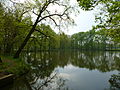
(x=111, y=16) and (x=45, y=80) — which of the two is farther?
(x=45, y=80)

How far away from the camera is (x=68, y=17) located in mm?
15578

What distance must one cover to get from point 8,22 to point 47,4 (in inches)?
277

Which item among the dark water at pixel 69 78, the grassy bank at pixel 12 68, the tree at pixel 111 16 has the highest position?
the tree at pixel 111 16

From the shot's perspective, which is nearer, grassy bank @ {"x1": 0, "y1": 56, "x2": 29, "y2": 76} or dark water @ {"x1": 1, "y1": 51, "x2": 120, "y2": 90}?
dark water @ {"x1": 1, "y1": 51, "x2": 120, "y2": 90}

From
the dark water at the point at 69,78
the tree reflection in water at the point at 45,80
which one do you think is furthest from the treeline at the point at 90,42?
the tree reflection in water at the point at 45,80

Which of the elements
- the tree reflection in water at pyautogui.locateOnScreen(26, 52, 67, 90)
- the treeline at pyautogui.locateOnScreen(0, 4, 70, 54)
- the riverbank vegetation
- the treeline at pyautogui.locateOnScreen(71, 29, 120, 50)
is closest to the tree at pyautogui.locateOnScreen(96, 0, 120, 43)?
the riverbank vegetation

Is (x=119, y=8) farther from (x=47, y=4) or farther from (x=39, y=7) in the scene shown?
(x=39, y=7)

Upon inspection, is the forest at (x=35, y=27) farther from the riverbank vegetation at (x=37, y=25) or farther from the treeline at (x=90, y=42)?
the treeline at (x=90, y=42)

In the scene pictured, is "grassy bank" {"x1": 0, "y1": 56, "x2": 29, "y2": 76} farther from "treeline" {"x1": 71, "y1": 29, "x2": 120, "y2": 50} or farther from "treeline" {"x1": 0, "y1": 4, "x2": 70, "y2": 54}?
"treeline" {"x1": 71, "y1": 29, "x2": 120, "y2": 50}

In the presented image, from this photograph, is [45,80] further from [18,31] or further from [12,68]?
[18,31]

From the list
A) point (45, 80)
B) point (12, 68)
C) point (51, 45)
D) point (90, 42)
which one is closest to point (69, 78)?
point (45, 80)

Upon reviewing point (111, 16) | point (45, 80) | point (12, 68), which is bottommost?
point (45, 80)

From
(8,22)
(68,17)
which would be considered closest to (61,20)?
(68,17)

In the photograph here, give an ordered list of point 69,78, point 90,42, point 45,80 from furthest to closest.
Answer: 1. point 90,42
2. point 69,78
3. point 45,80
